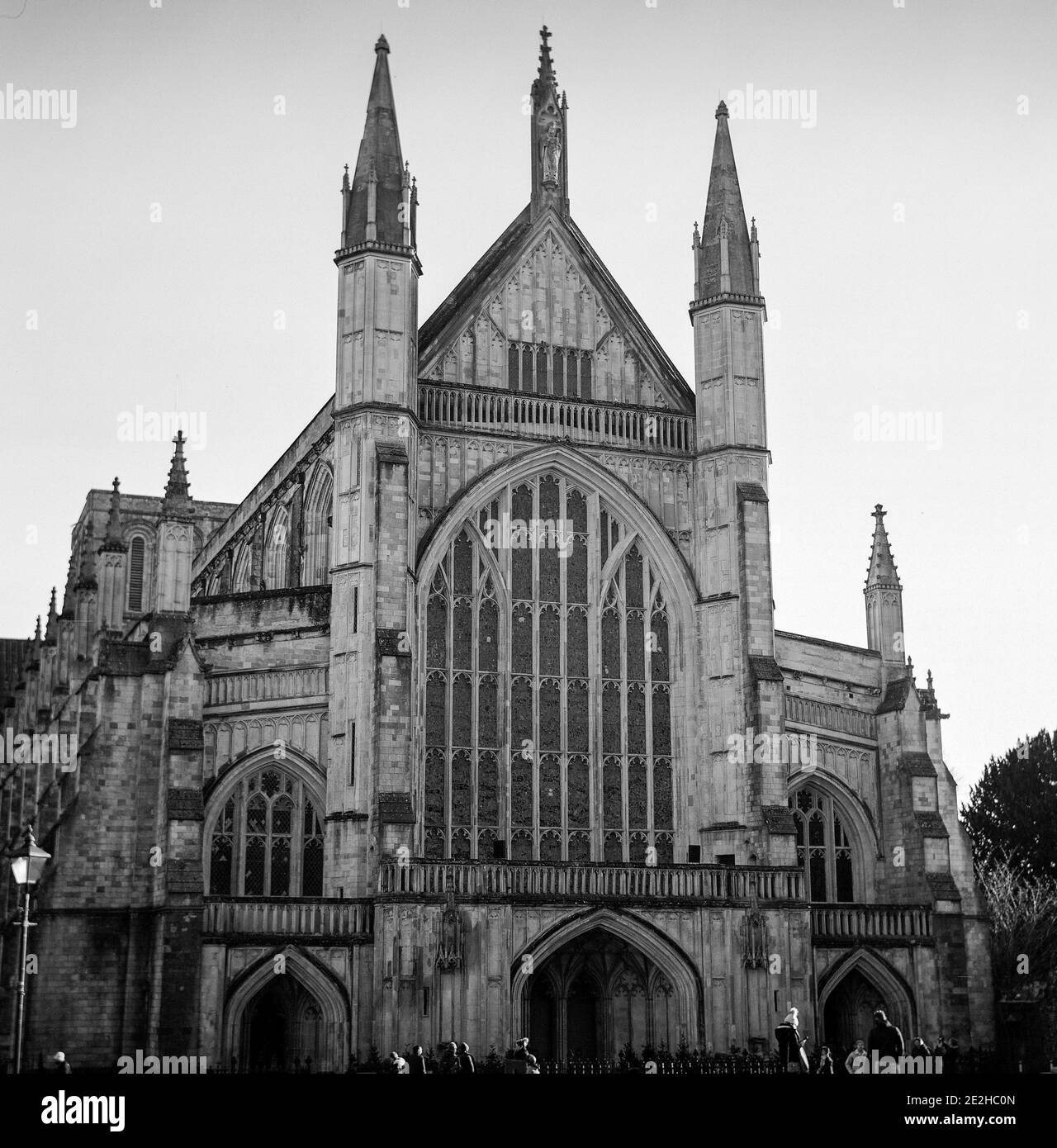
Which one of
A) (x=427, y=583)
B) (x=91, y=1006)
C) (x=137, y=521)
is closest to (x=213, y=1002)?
(x=91, y=1006)

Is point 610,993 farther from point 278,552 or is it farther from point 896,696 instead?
point 278,552

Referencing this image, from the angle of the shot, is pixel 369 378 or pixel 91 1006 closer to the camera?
pixel 91 1006

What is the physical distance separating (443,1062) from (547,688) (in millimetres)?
11688

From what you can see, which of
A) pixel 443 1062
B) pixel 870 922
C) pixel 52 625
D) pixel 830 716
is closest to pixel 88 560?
pixel 52 625

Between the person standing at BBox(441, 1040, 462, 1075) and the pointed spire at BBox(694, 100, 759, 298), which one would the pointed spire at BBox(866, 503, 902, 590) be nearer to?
the pointed spire at BBox(694, 100, 759, 298)

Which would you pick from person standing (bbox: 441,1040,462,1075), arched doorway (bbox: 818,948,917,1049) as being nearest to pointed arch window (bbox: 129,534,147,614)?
arched doorway (bbox: 818,948,917,1049)

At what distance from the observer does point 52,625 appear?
64562mm

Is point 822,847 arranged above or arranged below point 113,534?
below

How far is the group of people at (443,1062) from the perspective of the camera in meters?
28.4

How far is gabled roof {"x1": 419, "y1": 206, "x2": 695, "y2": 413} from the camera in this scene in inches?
1845
